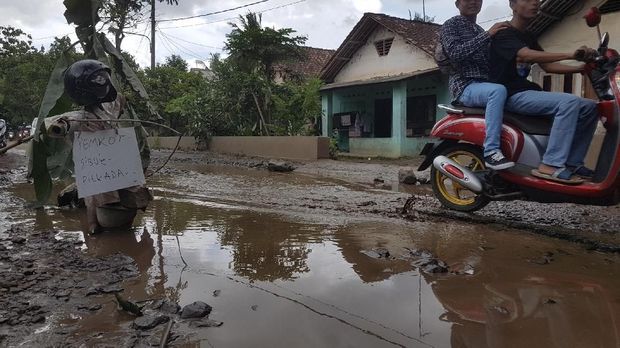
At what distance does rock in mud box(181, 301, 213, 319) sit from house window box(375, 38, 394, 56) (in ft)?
55.0

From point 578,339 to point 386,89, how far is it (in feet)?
56.3

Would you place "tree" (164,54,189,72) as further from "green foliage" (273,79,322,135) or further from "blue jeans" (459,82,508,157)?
"blue jeans" (459,82,508,157)

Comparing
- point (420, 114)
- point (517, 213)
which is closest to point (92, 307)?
point (517, 213)

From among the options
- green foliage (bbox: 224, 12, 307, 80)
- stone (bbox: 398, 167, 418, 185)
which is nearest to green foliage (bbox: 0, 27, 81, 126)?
green foliage (bbox: 224, 12, 307, 80)

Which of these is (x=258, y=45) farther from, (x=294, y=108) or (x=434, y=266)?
(x=434, y=266)

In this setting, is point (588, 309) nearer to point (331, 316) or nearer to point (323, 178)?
point (331, 316)

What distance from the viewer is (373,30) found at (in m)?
18.3

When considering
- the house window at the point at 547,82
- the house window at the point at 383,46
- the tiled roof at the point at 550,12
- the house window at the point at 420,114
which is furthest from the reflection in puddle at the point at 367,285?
the house window at the point at 383,46

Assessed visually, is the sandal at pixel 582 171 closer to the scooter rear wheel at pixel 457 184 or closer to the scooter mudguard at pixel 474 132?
the scooter mudguard at pixel 474 132

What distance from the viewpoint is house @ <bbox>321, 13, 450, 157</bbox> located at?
16781 millimetres

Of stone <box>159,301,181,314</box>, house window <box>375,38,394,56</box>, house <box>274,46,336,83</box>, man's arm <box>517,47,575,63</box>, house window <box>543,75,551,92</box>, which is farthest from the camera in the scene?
house window <box>375,38,394,56</box>

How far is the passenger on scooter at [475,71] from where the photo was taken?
3.97 metres

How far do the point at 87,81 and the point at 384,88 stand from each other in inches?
623

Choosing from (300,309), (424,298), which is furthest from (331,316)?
(424,298)
